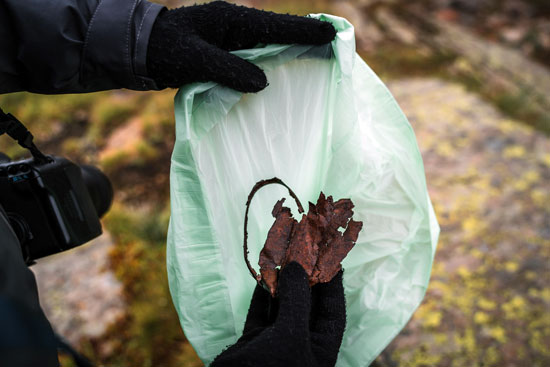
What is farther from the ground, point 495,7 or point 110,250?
point 495,7

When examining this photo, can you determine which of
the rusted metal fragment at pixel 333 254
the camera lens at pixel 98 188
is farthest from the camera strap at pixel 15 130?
the rusted metal fragment at pixel 333 254

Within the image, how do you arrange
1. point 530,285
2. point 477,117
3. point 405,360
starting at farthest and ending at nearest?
1. point 477,117
2. point 530,285
3. point 405,360

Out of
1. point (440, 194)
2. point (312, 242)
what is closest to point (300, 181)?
point (312, 242)

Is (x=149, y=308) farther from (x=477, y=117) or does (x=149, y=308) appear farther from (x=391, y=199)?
(x=477, y=117)

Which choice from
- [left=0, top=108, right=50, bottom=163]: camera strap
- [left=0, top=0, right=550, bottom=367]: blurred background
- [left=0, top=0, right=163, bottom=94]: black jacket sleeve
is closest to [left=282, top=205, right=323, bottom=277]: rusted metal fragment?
[left=0, top=0, right=163, bottom=94]: black jacket sleeve

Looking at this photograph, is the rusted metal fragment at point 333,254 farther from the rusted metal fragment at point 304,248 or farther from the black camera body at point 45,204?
the black camera body at point 45,204

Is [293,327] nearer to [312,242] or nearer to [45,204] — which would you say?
[312,242]

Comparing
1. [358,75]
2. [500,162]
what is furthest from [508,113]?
[358,75]

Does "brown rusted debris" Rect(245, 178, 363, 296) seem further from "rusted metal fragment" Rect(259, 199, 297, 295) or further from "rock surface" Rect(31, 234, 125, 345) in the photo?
"rock surface" Rect(31, 234, 125, 345)
